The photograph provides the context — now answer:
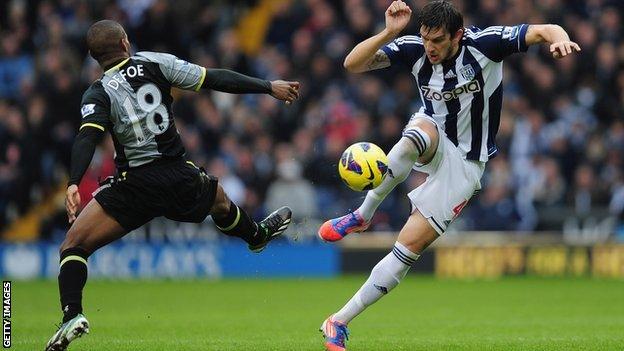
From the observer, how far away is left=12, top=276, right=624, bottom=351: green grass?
395 inches

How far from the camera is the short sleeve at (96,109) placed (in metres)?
8.71

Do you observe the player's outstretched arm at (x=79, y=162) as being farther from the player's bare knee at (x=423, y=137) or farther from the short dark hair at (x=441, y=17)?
the short dark hair at (x=441, y=17)

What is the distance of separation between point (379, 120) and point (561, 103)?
3.04 m

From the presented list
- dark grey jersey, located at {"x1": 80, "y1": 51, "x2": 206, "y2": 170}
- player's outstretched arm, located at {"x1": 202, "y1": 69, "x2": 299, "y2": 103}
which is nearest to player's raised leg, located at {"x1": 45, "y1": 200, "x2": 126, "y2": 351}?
dark grey jersey, located at {"x1": 80, "y1": 51, "x2": 206, "y2": 170}

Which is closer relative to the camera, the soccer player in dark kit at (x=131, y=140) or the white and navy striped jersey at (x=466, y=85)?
the soccer player in dark kit at (x=131, y=140)

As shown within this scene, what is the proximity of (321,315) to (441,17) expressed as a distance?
17.5ft

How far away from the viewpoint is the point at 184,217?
952 centimetres

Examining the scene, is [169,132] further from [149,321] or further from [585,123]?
[585,123]

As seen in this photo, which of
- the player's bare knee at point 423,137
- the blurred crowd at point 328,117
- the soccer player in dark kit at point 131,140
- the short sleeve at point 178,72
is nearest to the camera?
the soccer player in dark kit at point 131,140

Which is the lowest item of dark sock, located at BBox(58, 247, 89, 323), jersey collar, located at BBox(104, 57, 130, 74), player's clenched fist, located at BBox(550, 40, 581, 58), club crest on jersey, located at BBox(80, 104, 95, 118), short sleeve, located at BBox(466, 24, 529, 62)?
dark sock, located at BBox(58, 247, 89, 323)

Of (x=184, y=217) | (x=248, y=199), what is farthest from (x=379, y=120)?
(x=184, y=217)

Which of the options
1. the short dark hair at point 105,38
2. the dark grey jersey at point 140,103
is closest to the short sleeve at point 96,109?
the dark grey jersey at point 140,103

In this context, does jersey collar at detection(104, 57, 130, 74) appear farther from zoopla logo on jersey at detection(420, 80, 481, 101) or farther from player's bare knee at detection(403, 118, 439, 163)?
zoopla logo on jersey at detection(420, 80, 481, 101)

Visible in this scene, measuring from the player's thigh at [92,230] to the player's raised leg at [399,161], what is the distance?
1927 millimetres
